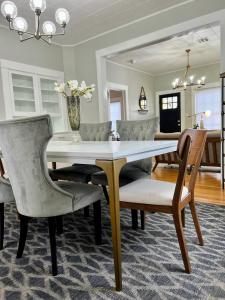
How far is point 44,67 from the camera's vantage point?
14.5ft

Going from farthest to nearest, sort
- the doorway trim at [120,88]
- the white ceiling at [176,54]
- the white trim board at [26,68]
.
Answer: the doorway trim at [120,88] < the white ceiling at [176,54] < the white trim board at [26,68]

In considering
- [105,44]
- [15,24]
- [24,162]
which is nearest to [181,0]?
[105,44]

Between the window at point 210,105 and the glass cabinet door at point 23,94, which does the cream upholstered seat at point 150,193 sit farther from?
the window at point 210,105

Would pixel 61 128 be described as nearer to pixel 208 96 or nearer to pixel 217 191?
pixel 217 191

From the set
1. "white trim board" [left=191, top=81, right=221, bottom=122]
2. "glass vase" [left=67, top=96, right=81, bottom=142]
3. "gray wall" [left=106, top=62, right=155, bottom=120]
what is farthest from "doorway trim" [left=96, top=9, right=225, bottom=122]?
"white trim board" [left=191, top=81, right=221, bottom=122]

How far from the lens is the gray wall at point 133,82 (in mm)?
6079

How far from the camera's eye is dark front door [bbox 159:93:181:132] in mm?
7453

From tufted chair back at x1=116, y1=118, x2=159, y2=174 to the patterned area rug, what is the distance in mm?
566

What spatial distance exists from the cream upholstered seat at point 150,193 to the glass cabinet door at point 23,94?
10.6 ft

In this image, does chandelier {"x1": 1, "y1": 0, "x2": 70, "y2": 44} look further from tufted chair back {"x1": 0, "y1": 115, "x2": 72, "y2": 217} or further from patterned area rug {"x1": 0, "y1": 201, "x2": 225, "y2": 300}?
patterned area rug {"x1": 0, "y1": 201, "x2": 225, "y2": 300}

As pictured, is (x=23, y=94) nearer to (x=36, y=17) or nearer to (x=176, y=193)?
(x=36, y=17)

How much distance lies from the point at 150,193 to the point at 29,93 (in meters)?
3.62

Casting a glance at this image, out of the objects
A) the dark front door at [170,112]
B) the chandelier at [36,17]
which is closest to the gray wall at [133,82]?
the dark front door at [170,112]

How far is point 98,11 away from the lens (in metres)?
3.55
